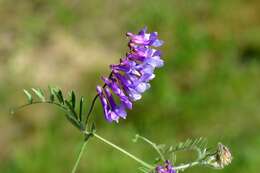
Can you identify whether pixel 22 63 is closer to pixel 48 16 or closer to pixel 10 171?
pixel 48 16

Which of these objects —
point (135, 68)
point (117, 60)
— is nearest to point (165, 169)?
point (135, 68)

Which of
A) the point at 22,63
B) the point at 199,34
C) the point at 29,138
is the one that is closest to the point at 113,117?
the point at 29,138

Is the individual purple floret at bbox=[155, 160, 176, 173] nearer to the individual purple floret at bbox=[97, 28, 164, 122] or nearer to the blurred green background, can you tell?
the individual purple floret at bbox=[97, 28, 164, 122]

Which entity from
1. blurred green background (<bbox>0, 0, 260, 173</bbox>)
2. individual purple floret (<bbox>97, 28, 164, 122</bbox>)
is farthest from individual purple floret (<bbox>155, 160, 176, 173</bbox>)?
blurred green background (<bbox>0, 0, 260, 173</bbox>)

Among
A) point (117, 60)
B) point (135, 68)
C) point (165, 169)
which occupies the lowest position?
point (165, 169)

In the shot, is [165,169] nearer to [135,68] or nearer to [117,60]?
[135,68]

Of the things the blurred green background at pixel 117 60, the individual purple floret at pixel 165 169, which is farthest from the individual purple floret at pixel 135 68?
the blurred green background at pixel 117 60
